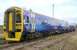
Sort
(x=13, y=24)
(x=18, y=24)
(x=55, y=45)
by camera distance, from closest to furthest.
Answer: (x=55, y=45)
(x=18, y=24)
(x=13, y=24)

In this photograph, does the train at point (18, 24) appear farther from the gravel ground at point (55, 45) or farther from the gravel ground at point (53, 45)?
the gravel ground at point (55, 45)

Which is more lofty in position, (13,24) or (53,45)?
(13,24)

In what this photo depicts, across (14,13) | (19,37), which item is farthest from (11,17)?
(19,37)

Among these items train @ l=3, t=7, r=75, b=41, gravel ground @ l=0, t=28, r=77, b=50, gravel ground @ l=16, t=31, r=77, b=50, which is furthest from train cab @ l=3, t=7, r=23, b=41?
gravel ground @ l=16, t=31, r=77, b=50

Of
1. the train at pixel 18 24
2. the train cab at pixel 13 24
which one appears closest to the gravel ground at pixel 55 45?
the train at pixel 18 24

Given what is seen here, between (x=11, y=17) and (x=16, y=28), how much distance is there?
1.17 meters

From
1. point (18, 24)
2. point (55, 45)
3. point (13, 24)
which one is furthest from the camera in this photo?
point (13, 24)

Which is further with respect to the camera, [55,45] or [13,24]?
[13,24]

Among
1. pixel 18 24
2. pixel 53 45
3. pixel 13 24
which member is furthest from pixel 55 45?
pixel 13 24

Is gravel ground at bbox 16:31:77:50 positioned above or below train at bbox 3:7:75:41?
below

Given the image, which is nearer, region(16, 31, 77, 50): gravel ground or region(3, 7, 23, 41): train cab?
region(16, 31, 77, 50): gravel ground

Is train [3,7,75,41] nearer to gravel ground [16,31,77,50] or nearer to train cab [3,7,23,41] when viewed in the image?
train cab [3,7,23,41]

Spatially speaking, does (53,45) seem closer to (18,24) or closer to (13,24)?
(18,24)

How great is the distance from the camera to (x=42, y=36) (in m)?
26.1
